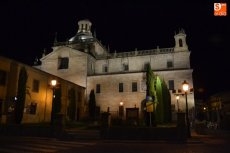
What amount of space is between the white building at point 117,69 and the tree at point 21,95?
17036 millimetres

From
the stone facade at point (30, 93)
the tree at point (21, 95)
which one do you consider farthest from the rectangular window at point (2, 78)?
the tree at point (21, 95)

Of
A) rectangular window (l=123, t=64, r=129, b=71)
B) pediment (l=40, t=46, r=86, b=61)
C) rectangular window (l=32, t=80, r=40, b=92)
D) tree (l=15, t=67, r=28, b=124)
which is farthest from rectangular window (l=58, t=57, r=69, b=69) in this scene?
tree (l=15, t=67, r=28, b=124)

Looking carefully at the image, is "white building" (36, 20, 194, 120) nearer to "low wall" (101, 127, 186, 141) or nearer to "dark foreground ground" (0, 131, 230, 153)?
"low wall" (101, 127, 186, 141)

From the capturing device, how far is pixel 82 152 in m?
11.7

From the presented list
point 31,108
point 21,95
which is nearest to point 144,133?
point 21,95

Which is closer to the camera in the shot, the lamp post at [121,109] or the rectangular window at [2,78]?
the rectangular window at [2,78]

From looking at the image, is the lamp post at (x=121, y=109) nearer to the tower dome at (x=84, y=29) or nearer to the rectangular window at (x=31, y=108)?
the rectangular window at (x=31, y=108)

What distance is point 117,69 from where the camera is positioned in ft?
155

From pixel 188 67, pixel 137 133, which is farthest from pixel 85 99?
pixel 137 133

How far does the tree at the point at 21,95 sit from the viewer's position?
26.8 m

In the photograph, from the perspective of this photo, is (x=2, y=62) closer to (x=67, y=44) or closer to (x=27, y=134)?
(x=27, y=134)

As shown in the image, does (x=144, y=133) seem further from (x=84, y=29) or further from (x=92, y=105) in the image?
(x=84, y=29)

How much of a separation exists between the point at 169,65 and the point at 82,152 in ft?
116

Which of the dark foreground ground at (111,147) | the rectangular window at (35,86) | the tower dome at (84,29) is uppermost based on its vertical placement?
the tower dome at (84,29)
